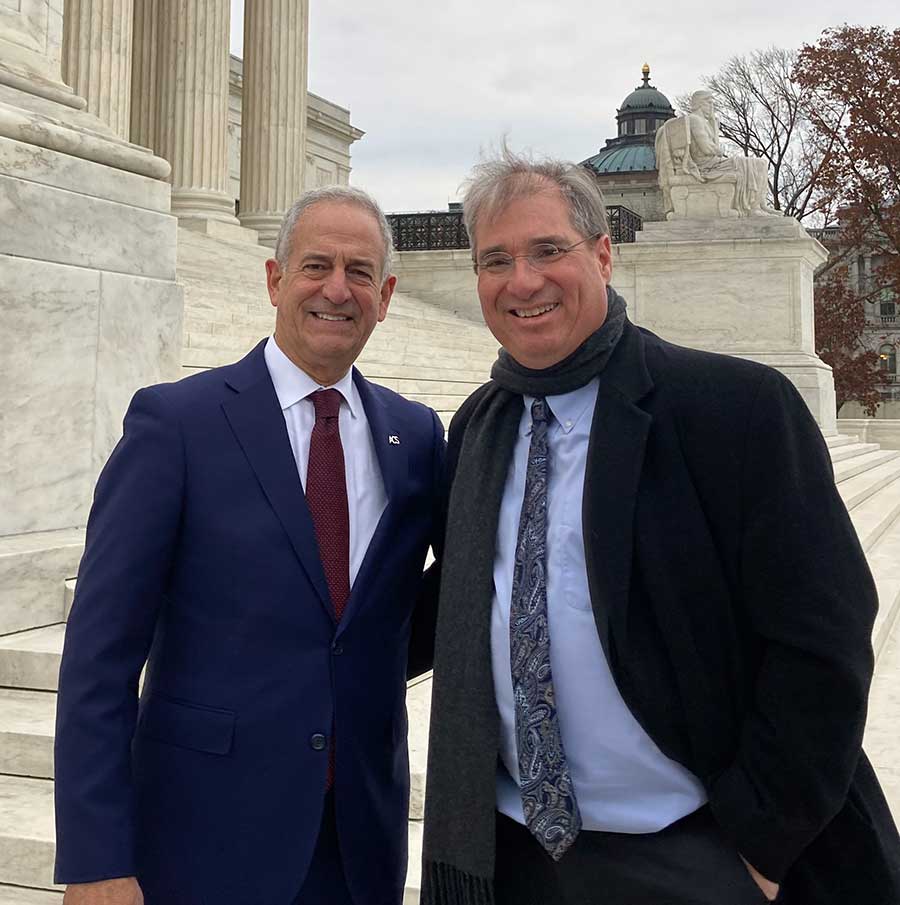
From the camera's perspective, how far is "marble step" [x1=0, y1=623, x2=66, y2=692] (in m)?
3.57

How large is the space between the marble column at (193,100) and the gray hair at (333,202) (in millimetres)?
13507

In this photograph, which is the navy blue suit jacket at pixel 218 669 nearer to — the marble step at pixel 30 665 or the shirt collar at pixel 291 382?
the shirt collar at pixel 291 382

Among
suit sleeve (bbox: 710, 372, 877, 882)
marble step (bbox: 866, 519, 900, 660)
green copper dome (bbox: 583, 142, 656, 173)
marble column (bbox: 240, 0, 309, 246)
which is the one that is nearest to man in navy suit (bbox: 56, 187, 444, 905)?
suit sleeve (bbox: 710, 372, 877, 882)

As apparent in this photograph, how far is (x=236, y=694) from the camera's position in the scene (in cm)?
181

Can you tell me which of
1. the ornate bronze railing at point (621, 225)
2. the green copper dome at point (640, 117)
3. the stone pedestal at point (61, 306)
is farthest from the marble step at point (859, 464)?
the green copper dome at point (640, 117)

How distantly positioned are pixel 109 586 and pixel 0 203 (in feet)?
10.0

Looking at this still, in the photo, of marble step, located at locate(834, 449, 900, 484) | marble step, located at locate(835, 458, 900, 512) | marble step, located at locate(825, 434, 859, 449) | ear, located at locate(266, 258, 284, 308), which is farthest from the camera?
marble step, located at locate(825, 434, 859, 449)

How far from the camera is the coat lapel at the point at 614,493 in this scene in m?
1.67

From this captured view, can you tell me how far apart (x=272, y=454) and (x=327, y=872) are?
0.84 meters

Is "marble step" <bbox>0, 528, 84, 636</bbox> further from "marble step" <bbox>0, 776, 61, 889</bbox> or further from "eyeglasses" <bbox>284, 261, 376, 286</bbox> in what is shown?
"eyeglasses" <bbox>284, 261, 376, 286</bbox>

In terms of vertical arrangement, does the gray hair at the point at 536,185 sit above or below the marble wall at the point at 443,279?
below

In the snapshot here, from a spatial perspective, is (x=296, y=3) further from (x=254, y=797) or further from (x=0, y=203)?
(x=254, y=797)

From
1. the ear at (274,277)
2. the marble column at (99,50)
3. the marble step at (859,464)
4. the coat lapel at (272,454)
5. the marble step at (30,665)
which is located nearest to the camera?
the coat lapel at (272,454)

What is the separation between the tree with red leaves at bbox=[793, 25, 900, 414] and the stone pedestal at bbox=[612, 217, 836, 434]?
14.9 m
